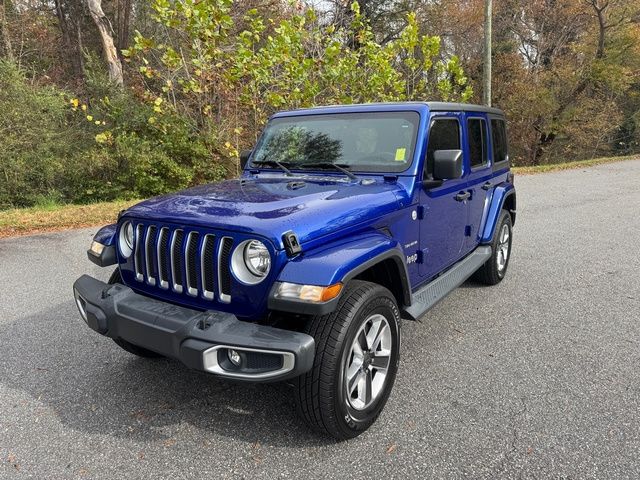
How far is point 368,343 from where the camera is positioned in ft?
8.63

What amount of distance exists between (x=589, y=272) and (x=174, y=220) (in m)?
4.82

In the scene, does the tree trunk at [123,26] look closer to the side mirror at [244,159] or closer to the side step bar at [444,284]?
the side mirror at [244,159]

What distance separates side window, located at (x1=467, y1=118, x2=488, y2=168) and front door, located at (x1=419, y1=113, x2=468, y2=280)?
233mm

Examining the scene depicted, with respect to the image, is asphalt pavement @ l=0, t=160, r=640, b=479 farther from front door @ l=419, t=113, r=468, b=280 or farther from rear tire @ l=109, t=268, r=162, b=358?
front door @ l=419, t=113, r=468, b=280

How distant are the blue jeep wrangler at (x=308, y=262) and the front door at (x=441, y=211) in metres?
0.02

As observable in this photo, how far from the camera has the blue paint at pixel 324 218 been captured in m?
2.31

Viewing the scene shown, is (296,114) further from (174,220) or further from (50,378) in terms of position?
(50,378)

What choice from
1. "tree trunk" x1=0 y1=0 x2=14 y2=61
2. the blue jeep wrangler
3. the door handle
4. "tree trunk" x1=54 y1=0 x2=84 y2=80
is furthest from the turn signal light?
"tree trunk" x1=54 y1=0 x2=84 y2=80

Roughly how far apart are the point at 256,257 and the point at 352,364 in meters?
0.80

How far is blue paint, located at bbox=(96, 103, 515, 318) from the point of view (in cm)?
231

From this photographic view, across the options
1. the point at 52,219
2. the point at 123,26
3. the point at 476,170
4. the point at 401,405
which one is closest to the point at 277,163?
the point at 476,170

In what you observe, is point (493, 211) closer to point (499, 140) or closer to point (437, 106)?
point (499, 140)

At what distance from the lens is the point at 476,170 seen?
4297 millimetres

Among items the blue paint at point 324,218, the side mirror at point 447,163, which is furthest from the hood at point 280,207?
the side mirror at point 447,163
